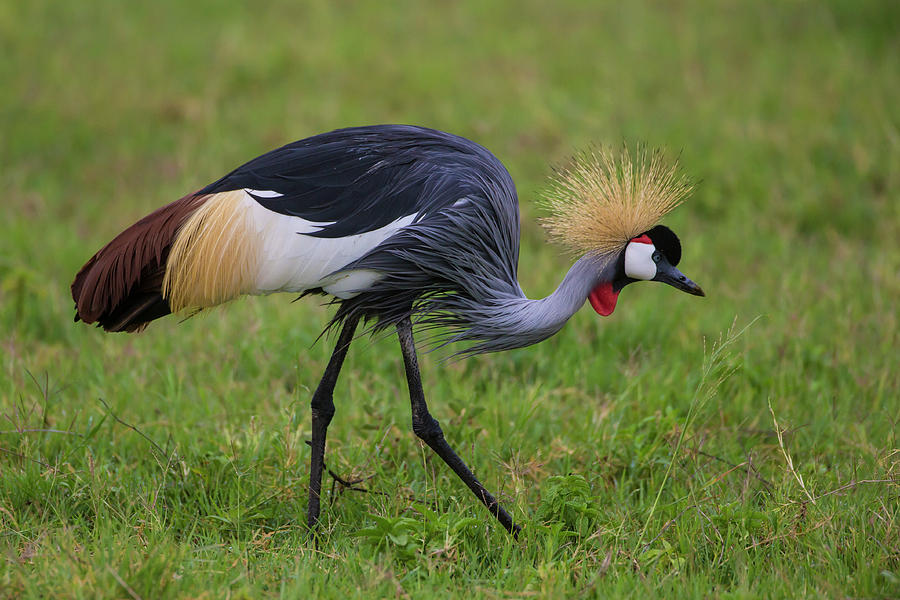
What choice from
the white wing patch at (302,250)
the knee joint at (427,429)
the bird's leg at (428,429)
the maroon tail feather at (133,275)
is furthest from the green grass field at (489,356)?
the white wing patch at (302,250)

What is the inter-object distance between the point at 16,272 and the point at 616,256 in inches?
106

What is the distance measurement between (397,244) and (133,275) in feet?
2.66

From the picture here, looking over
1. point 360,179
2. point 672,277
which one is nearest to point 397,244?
point 360,179

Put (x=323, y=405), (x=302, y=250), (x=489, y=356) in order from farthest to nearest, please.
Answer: (x=489, y=356) < (x=323, y=405) < (x=302, y=250)

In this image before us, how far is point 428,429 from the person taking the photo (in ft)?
9.34

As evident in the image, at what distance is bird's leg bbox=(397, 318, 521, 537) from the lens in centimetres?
279

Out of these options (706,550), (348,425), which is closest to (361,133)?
(348,425)

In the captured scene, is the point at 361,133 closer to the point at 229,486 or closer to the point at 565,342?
the point at 229,486

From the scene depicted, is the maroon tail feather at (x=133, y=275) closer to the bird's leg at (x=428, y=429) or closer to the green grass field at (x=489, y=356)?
the green grass field at (x=489, y=356)

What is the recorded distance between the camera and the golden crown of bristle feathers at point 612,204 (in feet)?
9.04

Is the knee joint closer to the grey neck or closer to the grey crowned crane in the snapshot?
the grey crowned crane

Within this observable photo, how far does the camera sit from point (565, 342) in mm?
4121

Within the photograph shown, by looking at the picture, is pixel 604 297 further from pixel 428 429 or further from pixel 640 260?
pixel 428 429

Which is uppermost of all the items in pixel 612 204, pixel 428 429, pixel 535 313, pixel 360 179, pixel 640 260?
pixel 360 179
